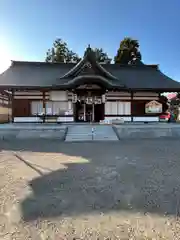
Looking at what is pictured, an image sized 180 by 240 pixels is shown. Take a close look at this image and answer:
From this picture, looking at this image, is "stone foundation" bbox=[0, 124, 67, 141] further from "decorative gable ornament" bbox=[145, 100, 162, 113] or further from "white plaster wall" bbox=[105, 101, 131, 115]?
"decorative gable ornament" bbox=[145, 100, 162, 113]

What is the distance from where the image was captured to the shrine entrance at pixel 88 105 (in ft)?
54.8

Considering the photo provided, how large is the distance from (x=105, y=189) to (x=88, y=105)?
1389 centimetres

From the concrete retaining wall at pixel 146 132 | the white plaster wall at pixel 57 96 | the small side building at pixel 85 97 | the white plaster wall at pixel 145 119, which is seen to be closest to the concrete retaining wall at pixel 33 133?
the concrete retaining wall at pixel 146 132

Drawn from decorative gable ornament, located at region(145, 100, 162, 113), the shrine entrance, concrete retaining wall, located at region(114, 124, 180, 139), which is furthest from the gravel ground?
decorative gable ornament, located at region(145, 100, 162, 113)

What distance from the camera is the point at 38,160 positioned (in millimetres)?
6688

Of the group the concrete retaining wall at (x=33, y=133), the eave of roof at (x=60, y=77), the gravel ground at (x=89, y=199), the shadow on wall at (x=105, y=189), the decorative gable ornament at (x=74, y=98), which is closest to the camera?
the gravel ground at (x=89, y=199)

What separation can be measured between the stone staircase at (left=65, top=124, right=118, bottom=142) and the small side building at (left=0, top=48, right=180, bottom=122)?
13.0 feet

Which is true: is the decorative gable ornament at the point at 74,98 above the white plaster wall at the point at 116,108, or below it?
above

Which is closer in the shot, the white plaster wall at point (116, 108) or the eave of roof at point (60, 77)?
the eave of roof at point (60, 77)

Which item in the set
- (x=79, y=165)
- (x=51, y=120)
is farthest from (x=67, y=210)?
(x=51, y=120)

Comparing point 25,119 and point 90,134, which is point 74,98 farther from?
point 90,134

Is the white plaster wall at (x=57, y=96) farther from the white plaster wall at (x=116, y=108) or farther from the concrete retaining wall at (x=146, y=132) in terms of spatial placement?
the concrete retaining wall at (x=146, y=132)

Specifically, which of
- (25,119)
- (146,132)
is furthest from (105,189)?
(25,119)

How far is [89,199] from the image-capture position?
3617 mm
